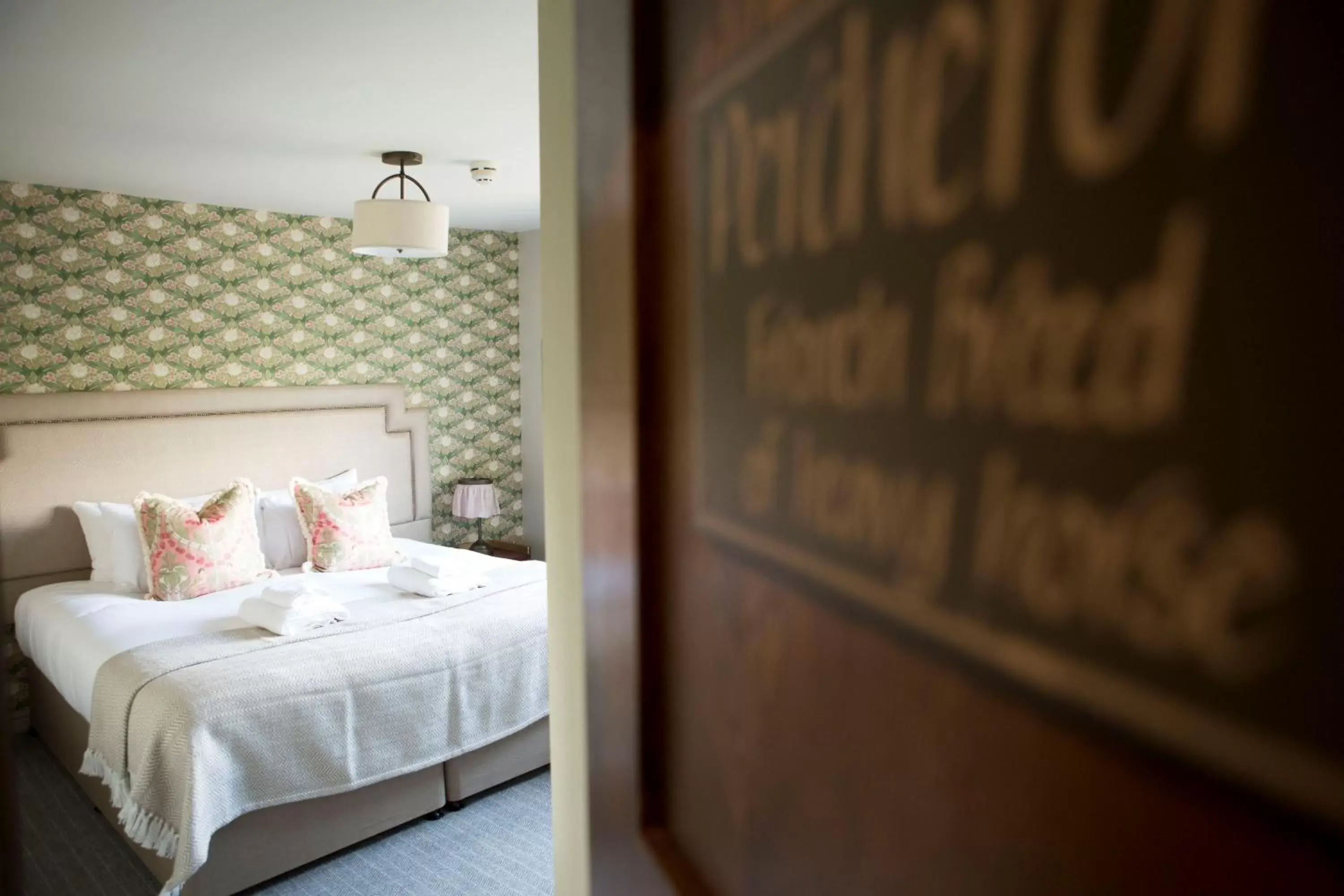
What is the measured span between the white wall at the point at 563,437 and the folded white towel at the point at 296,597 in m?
2.40

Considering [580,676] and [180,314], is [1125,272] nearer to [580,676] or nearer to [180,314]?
[580,676]

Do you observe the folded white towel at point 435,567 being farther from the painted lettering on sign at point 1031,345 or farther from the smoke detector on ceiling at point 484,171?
the painted lettering on sign at point 1031,345

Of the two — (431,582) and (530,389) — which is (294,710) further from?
(530,389)

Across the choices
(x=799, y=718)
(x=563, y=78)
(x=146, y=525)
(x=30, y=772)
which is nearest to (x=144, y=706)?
(x=146, y=525)

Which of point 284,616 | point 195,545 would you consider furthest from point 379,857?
point 195,545

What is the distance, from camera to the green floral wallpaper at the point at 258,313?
3633mm

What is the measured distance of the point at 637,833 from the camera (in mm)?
534

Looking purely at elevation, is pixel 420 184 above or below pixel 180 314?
above

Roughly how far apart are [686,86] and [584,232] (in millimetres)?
177

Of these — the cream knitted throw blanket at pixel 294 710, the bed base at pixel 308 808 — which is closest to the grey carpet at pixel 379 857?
the bed base at pixel 308 808

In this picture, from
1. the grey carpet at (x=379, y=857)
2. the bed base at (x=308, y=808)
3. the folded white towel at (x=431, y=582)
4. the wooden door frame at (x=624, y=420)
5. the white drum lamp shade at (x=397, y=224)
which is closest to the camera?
the wooden door frame at (x=624, y=420)

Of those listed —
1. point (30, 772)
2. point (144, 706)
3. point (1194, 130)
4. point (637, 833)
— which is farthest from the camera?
point (30, 772)

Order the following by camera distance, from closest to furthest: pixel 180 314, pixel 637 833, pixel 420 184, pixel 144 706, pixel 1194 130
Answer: pixel 1194 130, pixel 637 833, pixel 144 706, pixel 420 184, pixel 180 314

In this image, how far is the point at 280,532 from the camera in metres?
4.01
